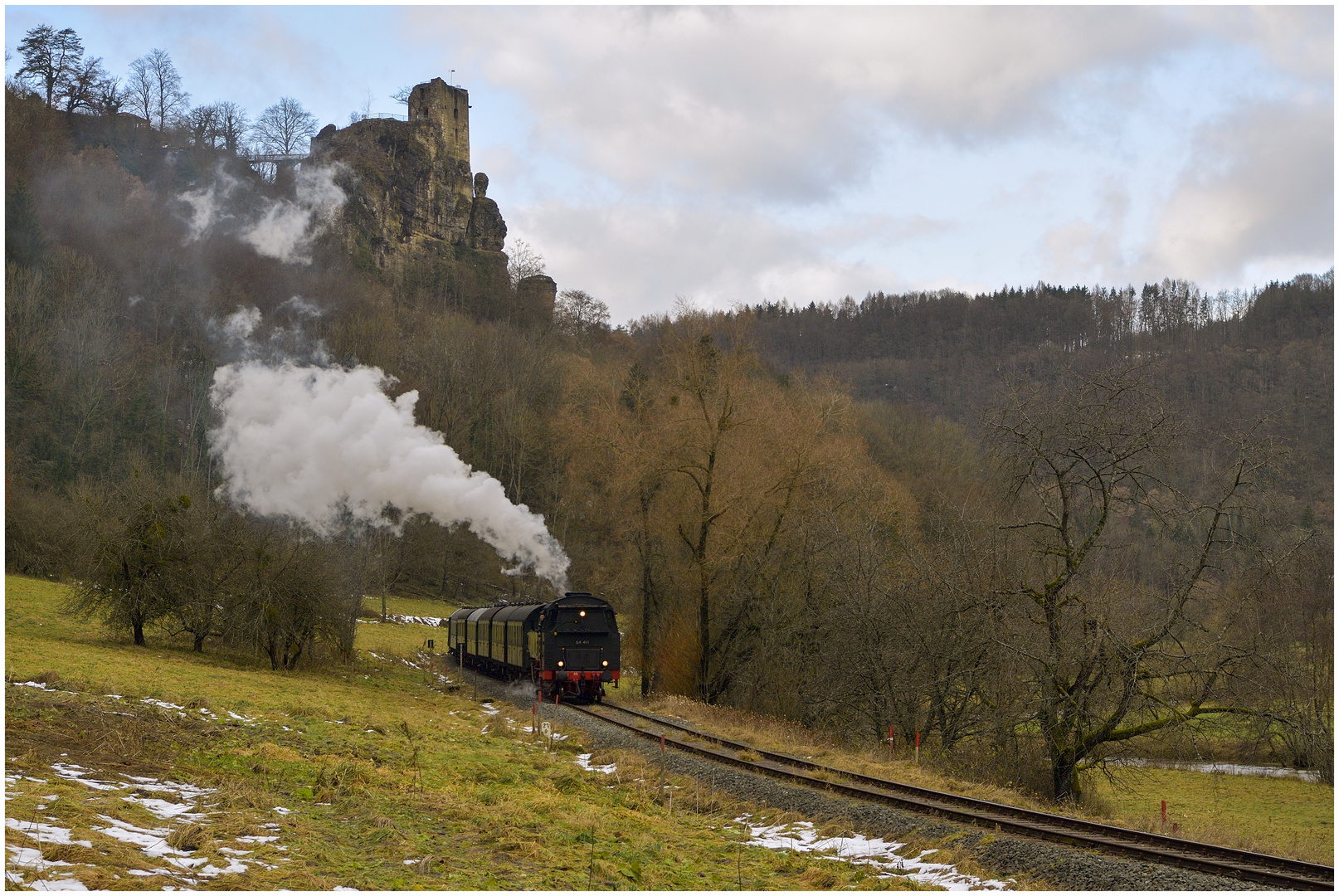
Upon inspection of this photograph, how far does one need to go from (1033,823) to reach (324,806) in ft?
27.9

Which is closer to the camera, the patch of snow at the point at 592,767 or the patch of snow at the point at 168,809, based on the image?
the patch of snow at the point at 168,809

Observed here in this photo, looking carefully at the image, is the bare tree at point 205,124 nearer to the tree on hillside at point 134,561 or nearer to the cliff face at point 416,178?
the cliff face at point 416,178

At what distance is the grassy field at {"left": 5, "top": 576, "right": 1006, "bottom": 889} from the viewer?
322 inches

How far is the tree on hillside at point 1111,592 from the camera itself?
56.2ft

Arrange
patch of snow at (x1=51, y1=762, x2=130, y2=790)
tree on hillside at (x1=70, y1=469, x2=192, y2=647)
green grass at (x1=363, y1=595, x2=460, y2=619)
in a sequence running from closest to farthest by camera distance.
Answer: patch of snow at (x1=51, y1=762, x2=130, y2=790)
tree on hillside at (x1=70, y1=469, x2=192, y2=647)
green grass at (x1=363, y1=595, x2=460, y2=619)

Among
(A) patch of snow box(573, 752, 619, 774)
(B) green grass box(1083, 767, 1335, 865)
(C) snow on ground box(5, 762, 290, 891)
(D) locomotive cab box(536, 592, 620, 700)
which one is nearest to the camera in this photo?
(C) snow on ground box(5, 762, 290, 891)

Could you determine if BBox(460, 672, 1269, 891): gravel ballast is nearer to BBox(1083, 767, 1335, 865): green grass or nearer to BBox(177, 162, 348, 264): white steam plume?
BBox(1083, 767, 1335, 865): green grass

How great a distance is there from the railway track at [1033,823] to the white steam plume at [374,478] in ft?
41.3

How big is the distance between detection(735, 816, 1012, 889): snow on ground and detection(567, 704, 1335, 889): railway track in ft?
4.52

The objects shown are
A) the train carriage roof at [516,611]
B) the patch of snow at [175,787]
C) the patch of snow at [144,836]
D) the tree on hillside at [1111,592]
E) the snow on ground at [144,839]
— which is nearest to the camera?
the snow on ground at [144,839]

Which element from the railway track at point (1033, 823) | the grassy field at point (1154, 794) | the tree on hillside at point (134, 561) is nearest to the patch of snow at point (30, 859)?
the railway track at point (1033, 823)

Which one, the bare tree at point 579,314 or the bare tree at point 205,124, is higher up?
the bare tree at point 205,124

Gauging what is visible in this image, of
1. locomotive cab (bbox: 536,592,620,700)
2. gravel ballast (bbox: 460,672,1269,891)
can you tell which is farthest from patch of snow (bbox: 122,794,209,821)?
locomotive cab (bbox: 536,592,620,700)

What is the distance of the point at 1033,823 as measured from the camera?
12.0 metres
